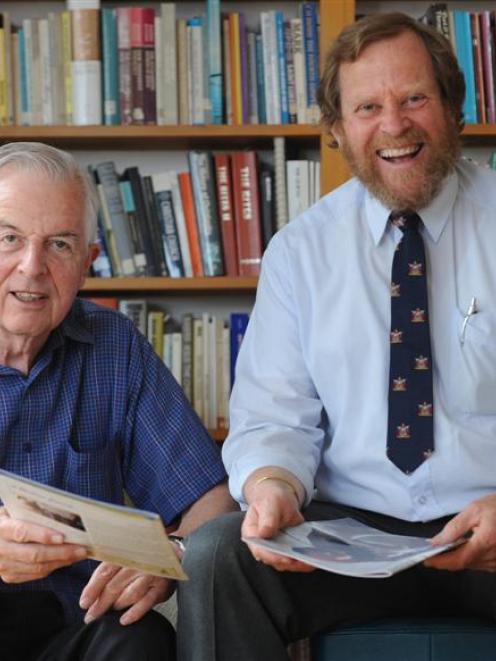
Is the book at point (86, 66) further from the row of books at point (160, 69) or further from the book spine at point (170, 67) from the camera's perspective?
the book spine at point (170, 67)

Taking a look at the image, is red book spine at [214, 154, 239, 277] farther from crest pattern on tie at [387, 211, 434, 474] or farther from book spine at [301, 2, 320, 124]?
crest pattern on tie at [387, 211, 434, 474]

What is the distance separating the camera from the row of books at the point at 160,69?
299cm

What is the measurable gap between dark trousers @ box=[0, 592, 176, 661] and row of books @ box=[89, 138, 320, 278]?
4.76 feet

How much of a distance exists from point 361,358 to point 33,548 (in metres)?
0.65

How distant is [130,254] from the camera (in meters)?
3.03

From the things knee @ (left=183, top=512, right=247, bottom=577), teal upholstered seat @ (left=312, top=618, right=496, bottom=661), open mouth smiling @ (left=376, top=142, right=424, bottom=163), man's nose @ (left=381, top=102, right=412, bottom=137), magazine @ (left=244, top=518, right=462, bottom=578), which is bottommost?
teal upholstered seat @ (left=312, top=618, right=496, bottom=661)

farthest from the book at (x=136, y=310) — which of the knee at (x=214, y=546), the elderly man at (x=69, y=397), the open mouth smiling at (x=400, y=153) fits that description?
the knee at (x=214, y=546)

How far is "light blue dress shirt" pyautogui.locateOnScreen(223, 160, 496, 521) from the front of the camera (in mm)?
1769

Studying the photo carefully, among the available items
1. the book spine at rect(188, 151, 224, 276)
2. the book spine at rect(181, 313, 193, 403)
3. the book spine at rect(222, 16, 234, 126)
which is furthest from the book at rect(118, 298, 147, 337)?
the book spine at rect(222, 16, 234, 126)

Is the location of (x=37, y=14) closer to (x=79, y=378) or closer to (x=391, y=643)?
(x=79, y=378)

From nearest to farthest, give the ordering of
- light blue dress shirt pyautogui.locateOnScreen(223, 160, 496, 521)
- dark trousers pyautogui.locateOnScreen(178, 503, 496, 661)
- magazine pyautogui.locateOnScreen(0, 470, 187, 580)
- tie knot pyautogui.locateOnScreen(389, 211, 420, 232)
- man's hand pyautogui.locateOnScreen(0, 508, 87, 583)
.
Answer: magazine pyautogui.locateOnScreen(0, 470, 187, 580)
man's hand pyautogui.locateOnScreen(0, 508, 87, 583)
dark trousers pyautogui.locateOnScreen(178, 503, 496, 661)
light blue dress shirt pyautogui.locateOnScreen(223, 160, 496, 521)
tie knot pyautogui.locateOnScreen(389, 211, 420, 232)

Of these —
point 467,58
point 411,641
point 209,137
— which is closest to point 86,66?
point 209,137

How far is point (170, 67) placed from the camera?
2.98 metres

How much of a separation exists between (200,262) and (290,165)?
A: 13.7 inches
